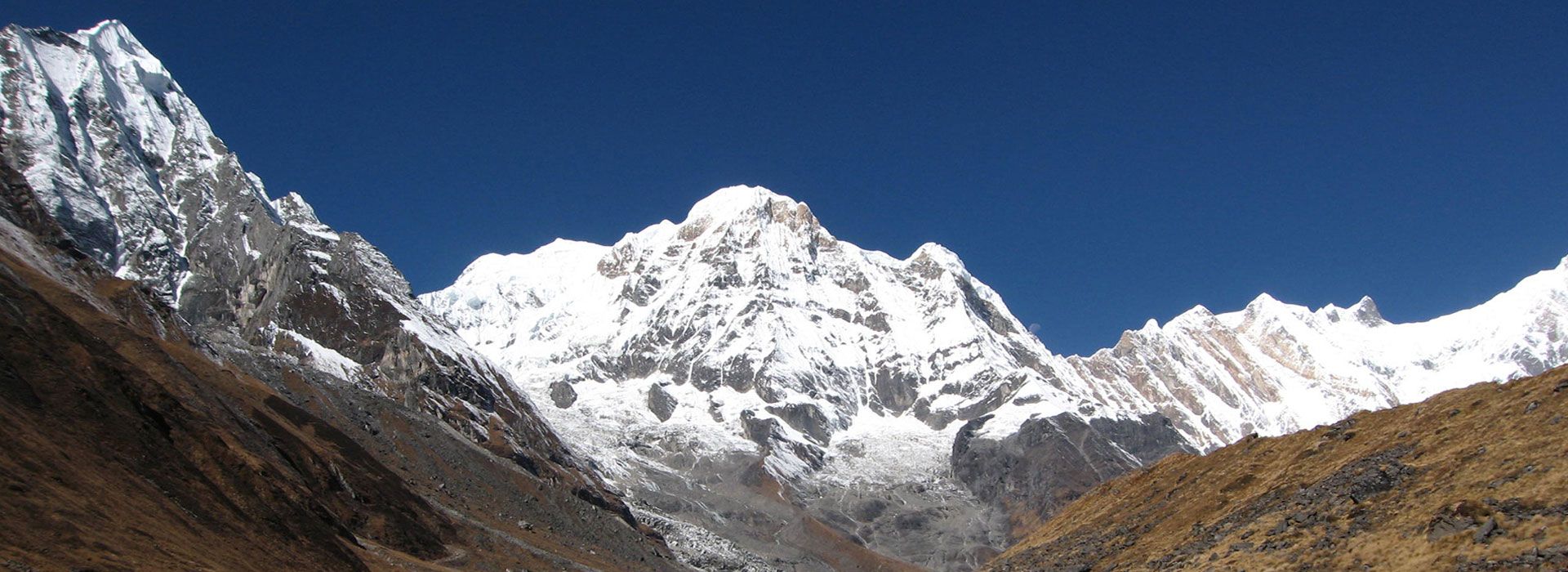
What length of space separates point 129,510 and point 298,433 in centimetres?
10578

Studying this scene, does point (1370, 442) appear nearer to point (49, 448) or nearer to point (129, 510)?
point (129, 510)

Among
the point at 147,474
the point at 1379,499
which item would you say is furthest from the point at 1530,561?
the point at 147,474

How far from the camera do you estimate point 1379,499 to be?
50312 mm

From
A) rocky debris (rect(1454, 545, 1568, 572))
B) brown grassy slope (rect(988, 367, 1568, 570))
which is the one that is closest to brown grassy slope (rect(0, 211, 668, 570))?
brown grassy slope (rect(988, 367, 1568, 570))

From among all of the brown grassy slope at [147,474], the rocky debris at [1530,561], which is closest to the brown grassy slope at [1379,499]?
the rocky debris at [1530,561]

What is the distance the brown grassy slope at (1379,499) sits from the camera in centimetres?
4259

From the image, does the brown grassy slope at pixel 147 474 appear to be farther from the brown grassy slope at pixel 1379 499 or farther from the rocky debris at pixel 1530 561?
the rocky debris at pixel 1530 561

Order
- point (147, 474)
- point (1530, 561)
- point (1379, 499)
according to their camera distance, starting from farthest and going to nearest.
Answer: point (147, 474) < point (1379, 499) < point (1530, 561)

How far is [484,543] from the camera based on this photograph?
185 m

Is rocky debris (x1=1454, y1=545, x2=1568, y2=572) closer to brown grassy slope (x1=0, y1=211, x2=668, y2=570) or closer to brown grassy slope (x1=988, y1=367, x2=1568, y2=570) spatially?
→ brown grassy slope (x1=988, y1=367, x2=1568, y2=570)

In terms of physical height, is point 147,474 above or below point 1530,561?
above

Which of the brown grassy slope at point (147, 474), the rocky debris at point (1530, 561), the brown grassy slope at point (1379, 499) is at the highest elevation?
the brown grassy slope at point (147, 474)

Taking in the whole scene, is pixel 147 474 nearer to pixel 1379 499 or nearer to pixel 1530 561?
pixel 1379 499

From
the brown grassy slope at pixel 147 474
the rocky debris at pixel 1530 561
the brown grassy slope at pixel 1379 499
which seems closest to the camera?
the rocky debris at pixel 1530 561
